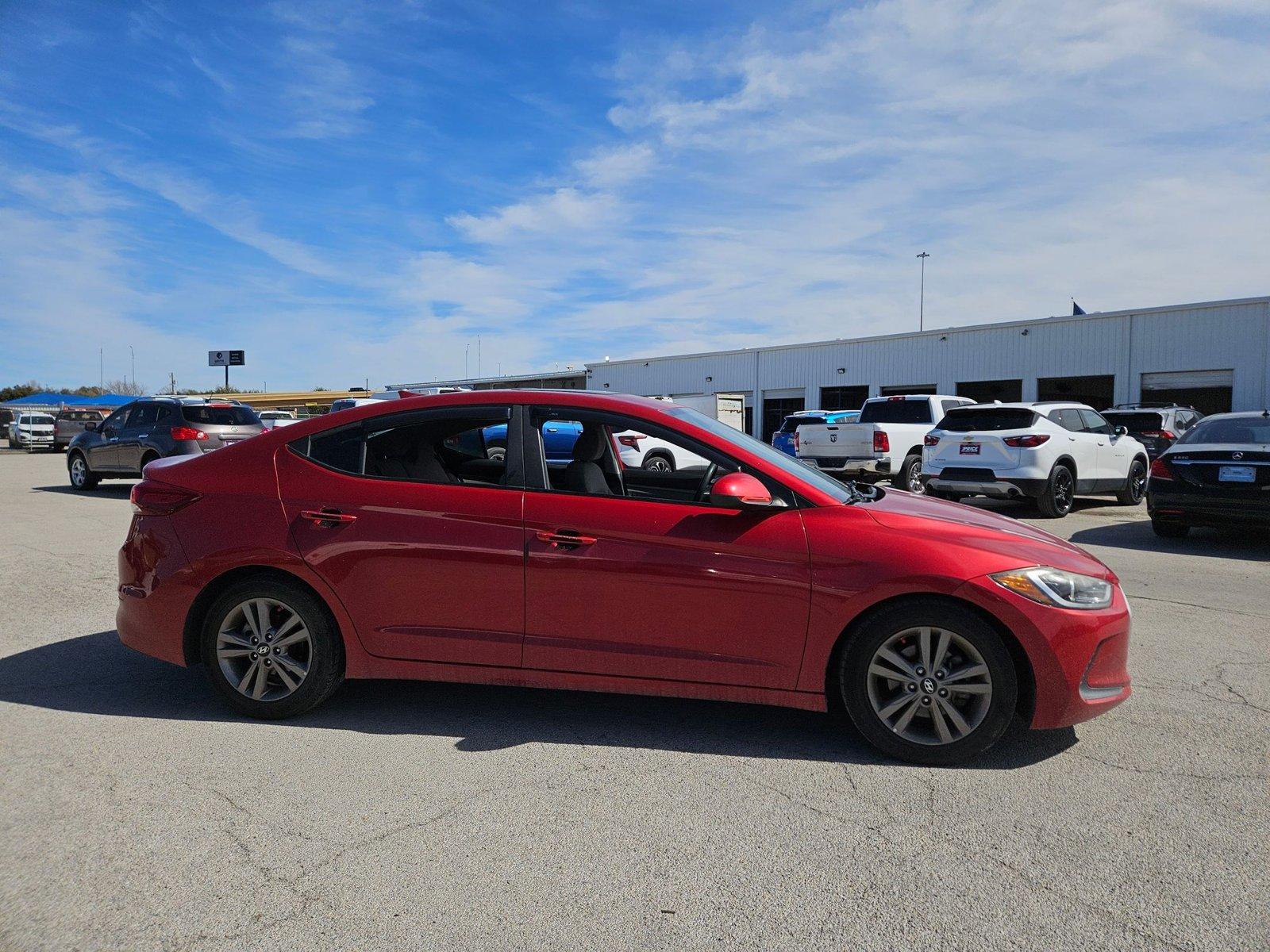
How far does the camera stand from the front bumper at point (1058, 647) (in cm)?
358

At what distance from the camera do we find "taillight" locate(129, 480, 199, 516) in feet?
14.1

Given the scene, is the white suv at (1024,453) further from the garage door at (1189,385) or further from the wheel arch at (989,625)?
the garage door at (1189,385)

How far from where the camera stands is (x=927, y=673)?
365 centimetres

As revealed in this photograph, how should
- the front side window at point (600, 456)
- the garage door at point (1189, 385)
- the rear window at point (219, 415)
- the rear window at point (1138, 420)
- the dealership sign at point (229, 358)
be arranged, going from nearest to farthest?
the front side window at point (600, 456)
the rear window at point (219, 415)
the rear window at point (1138, 420)
the garage door at point (1189, 385)
the dealership sign at point (229, 358)

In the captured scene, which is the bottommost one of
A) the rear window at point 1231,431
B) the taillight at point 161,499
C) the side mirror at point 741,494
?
the taillight at point 161,499

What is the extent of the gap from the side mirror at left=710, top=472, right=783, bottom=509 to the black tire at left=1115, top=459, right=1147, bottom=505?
12.7 meters

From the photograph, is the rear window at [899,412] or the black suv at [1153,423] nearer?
the rear window at [899,412]

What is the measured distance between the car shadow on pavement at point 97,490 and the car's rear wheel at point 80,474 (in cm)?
10

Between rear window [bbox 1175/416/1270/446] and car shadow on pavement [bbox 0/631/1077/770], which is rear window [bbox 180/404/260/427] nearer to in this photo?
car shadow on pavement [bbox 0/631/1077/770]

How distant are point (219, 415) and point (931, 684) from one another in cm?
1441

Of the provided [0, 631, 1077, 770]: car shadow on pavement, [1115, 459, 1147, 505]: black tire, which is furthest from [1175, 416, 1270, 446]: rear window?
[0, 631, 1077, 770]: car shadow on pavement

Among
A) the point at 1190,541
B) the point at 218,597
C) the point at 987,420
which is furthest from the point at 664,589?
the point at 987,420

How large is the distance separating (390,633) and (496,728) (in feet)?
2.15

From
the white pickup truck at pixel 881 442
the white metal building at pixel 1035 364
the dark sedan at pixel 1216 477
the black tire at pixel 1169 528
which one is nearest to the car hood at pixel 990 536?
the dark sedan at pixel 1216 477
